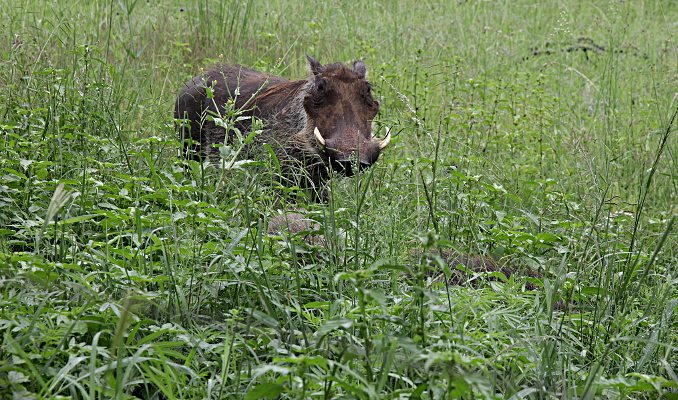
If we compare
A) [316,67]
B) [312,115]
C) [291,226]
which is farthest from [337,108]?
[291,226]

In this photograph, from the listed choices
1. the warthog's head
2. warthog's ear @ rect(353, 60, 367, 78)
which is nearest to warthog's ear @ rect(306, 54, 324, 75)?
the warthog's head

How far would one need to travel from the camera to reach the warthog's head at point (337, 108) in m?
4.46

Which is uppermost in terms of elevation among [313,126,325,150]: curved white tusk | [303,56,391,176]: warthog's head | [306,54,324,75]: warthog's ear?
[306,54,324,75]: warthog's ear

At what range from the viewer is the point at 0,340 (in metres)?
1.88

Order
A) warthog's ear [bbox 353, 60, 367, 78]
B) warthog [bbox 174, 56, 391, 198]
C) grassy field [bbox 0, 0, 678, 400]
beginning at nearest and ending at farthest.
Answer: grassy field [bbox 0, 0, 678, 400]
warthog [bbox 174, 56, 391, 198]
warthog's ear [bbox 353, 60, 367, 78]

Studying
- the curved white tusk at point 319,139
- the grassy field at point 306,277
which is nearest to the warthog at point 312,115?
the curved white tusk at point 319,139

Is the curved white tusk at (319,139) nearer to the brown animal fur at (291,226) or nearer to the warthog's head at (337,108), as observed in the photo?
the warthog's head at (337,108)

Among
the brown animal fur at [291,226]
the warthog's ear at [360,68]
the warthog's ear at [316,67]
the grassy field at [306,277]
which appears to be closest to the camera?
the grassy field at [306,277]

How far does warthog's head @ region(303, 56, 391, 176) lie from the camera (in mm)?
4465

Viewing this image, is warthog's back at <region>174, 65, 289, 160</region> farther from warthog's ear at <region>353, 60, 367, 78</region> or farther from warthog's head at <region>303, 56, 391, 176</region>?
warthog's ear at <region>353, 60, 367, 78</region>

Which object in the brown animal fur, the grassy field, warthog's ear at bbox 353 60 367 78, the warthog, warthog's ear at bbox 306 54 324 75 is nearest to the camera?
the grassy field

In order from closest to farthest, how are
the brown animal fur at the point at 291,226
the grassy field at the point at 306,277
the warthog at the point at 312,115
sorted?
the grassy field at the point at 306,277
the brown animal fur at the point at 291,226
the warthog at the point at 312,115

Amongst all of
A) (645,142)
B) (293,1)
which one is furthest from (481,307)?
(293,1)

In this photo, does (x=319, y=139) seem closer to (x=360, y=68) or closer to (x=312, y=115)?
(x=312, y=115)
